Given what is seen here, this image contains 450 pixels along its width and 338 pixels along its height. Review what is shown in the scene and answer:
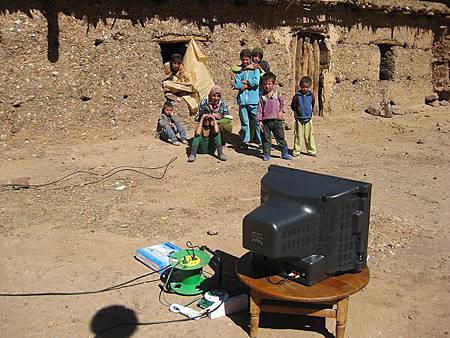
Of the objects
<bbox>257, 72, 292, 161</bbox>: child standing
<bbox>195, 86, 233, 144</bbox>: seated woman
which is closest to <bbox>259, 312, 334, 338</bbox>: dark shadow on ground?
<bbox>257, 72, 292, 161</bbox>: child standing

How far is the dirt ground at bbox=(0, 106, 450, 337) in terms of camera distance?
3.49 metres

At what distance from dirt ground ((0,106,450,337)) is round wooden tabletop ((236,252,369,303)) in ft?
1.52

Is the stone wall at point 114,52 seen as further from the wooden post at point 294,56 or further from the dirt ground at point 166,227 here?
the dirt ground at point 166,227

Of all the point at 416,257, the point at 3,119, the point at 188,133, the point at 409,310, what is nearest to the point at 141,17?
the point at 188,133

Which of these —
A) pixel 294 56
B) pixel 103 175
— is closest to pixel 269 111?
pixel 103 175

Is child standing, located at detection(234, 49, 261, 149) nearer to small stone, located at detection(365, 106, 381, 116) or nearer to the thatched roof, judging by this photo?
the thatched roof

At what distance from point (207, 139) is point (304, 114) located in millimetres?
1620

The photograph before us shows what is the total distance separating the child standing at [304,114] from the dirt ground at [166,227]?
33cm

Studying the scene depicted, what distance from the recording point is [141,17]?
8.24 meters

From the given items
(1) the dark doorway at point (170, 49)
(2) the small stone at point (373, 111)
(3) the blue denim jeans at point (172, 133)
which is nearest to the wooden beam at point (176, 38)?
(1) the dark doorway at point (170, 49)

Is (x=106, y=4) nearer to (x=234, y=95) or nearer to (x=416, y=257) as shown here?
(x=234, y=95)

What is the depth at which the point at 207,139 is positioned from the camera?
25.4 feet

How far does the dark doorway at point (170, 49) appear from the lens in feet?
29.8

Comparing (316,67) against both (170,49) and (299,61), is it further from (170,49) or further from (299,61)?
(170,49)
